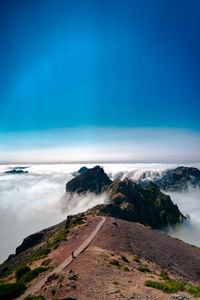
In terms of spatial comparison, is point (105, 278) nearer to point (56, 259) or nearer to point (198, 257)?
point (56, 259)

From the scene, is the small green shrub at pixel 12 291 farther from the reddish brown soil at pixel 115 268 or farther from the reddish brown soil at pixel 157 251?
the reddish brown soil at pixel 157 251

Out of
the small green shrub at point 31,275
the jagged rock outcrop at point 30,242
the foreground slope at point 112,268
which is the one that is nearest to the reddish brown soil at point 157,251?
the foreground slope at point 112,268

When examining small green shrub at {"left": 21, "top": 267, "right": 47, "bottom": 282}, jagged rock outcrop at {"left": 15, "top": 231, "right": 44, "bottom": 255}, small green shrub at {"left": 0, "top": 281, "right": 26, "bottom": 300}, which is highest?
small green shrub at {"left": 0, "top": 281, "right": 26, "bottom": 300}

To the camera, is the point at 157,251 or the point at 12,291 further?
the point at 157,251

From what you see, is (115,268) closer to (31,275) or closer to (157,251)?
(31,275)

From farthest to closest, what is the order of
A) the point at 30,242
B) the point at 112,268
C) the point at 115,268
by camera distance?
the point at 30,242
the point at 115,268
the point at 112,268

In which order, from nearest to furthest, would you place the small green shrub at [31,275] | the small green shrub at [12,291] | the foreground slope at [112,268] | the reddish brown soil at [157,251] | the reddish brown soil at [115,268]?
the reddish brown soil at [115,268]
the foreground slope at [112,268]
the small green shrub at [12,291]
the small green shrub at [31,275]
the reddish brown soil at [157,251]

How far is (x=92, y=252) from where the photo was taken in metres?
35.1

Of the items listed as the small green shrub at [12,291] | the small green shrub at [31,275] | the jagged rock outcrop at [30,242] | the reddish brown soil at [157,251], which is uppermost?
the small green shrub at [12,291]

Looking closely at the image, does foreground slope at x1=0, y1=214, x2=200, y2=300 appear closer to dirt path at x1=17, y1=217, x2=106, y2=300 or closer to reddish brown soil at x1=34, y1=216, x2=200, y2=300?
reddish brown soil at x1=34, y1=216, x2=200, y2=300

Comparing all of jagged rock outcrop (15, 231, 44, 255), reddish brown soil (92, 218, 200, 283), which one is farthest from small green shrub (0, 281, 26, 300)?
jagged rock outcrop (15, 231, 44, 255)

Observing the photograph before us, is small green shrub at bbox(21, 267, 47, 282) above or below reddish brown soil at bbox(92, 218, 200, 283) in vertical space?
above

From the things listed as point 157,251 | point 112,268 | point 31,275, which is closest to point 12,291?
point 31,275

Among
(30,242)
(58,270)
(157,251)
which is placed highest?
(58,270)
